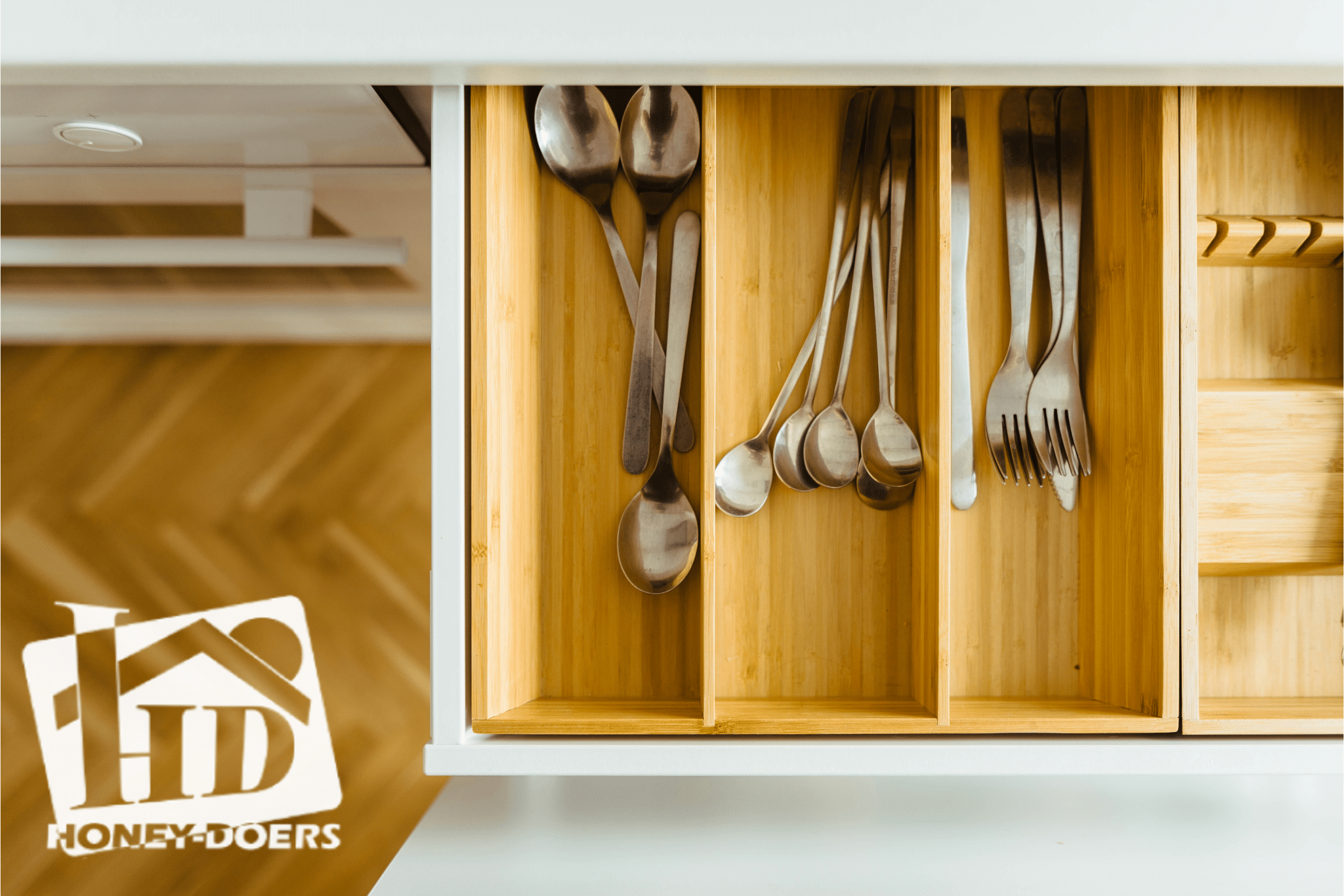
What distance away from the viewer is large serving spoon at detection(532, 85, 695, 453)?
2.65ft

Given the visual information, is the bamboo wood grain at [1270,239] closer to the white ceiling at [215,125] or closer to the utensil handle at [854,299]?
the utensil handle at [854,299]

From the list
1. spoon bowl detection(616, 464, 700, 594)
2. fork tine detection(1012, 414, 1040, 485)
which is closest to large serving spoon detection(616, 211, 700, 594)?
spoon bowl detection(616, 464, 700, 594)

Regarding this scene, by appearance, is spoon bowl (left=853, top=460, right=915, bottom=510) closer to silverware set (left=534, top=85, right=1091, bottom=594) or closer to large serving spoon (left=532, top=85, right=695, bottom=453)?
silverware set (left=534, top=85, right=1091, bottom=594)

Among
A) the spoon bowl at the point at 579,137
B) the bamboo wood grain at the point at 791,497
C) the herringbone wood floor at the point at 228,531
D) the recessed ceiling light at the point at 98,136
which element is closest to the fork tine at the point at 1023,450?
the bamboo wood grain at the point at 791,497

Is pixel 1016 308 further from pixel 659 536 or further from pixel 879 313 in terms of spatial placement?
pixel 659 536

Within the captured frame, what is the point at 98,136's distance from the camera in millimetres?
861

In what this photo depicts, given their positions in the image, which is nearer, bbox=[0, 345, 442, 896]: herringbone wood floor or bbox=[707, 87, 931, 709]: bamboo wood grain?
bbox=[707, 87, 931, 709]: bamboo wood grain

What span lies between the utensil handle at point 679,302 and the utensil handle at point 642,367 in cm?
2

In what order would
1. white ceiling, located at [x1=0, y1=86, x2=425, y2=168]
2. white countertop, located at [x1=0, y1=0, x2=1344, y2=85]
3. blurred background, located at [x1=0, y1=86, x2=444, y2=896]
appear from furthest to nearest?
blurred background, located at [x1=0, y1=86, x2=444, y2=896] → white ceiling, located at [x1=0, y1=86, x2=425, y2=168] → white countertop, located at [x1=0, y1=0, x2=1344, y2=85]

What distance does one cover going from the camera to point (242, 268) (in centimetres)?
180

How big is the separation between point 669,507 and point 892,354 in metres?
0.27

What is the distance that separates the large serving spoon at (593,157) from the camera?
807mm

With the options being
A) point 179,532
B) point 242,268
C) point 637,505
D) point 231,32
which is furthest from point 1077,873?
point 179,532

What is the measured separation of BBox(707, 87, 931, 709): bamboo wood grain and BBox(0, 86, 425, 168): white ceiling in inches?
14.8
